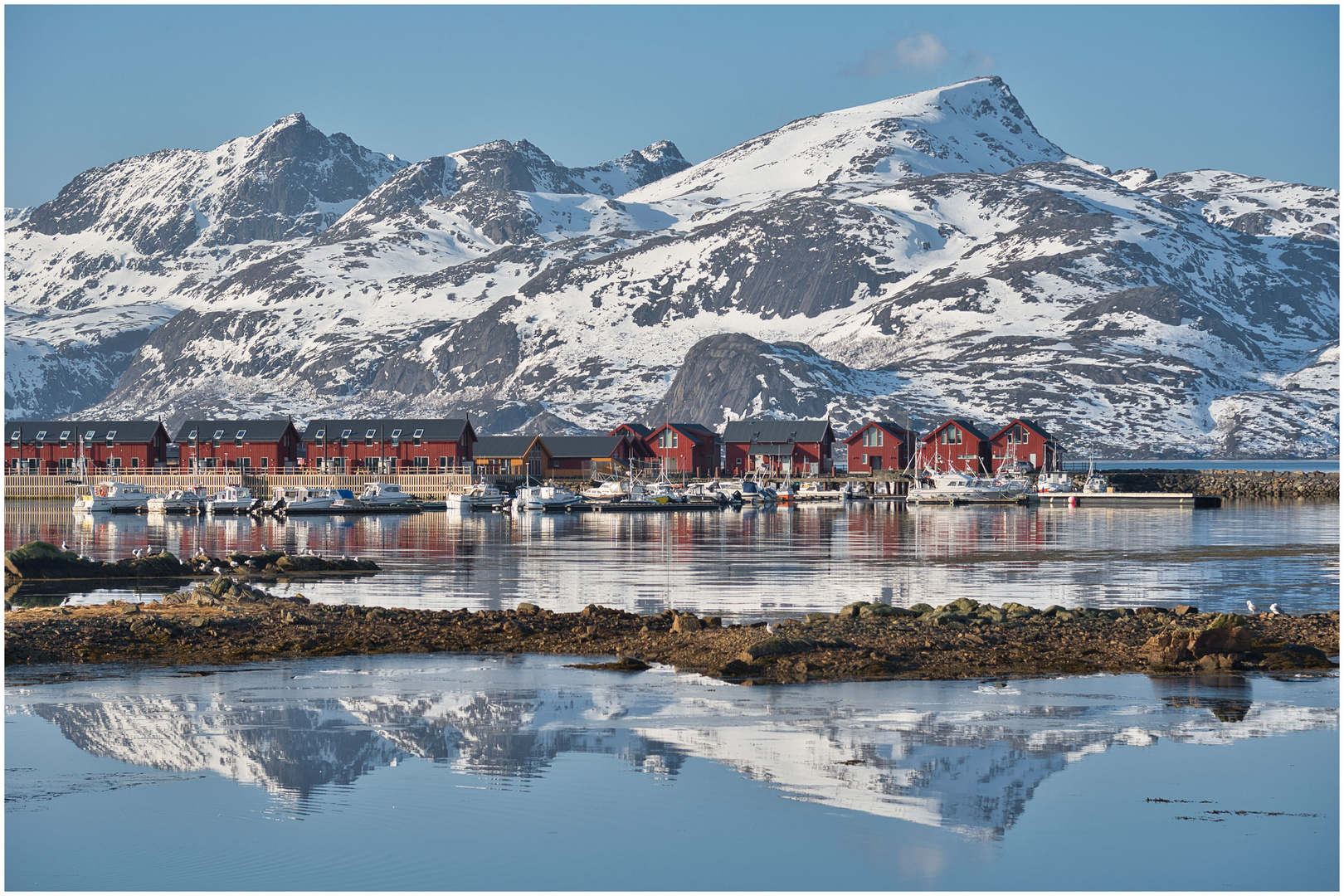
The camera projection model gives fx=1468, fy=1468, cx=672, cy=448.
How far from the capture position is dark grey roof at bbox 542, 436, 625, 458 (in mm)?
178750

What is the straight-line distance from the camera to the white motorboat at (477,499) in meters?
140

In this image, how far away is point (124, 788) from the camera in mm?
21359

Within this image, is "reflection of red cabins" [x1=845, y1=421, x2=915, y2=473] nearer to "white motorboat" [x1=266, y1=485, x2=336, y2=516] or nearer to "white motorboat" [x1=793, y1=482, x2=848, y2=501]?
"white motorboat" [x1=793, y1=482, x2=848, y2=501]

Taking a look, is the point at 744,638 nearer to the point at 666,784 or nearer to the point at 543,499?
the point at 666,784

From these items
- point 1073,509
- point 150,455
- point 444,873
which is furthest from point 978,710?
point 150,455

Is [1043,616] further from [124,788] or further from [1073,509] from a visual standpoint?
[1073,509]

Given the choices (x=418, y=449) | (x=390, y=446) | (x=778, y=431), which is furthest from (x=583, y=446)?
(x=778, y=431)

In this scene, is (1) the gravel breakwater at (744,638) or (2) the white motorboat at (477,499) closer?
(1) the gravel breakwater at (744,638)

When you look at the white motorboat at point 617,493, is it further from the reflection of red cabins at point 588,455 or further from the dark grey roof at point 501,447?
the reflection of red cabins at point 588,455

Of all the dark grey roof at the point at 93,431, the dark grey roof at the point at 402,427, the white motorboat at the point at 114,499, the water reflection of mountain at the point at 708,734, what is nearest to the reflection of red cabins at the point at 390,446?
the dark grey roof at the point at 402,427

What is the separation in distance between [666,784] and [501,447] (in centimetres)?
15671

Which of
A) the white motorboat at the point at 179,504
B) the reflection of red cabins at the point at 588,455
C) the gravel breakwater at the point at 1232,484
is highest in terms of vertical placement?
the reflection of red cabins at the point at 588,455

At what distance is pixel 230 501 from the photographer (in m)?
142

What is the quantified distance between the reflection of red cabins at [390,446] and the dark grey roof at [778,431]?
116 ft
